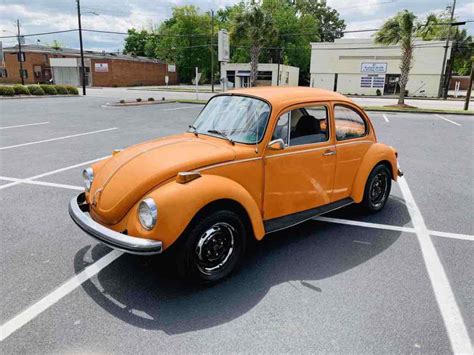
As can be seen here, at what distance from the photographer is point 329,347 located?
2.59m

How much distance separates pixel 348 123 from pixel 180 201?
273 cm

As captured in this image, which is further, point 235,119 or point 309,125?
point 309,125

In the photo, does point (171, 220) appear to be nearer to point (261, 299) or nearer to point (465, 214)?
point (261, 299)

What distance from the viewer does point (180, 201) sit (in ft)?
9.72

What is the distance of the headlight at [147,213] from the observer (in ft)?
9.50

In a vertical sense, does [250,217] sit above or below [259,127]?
below

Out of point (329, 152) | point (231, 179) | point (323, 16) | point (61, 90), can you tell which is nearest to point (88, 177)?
point (231, 179)

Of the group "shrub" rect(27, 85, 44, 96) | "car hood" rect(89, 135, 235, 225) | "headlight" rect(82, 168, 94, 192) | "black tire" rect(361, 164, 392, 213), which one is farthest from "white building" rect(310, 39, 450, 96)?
"headlight" rect(82, 168, 94, 192)

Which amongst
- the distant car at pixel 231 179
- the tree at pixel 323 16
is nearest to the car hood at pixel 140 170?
the distant car at pixel 231 179

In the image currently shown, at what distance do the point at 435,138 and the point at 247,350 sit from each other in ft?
39.0

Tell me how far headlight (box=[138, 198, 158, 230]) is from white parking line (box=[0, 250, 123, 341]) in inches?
39.5

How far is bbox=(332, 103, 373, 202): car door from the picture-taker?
14.6 feet

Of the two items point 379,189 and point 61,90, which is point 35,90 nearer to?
point 61,90

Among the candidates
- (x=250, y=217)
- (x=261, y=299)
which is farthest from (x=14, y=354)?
(x=250, y=217)
